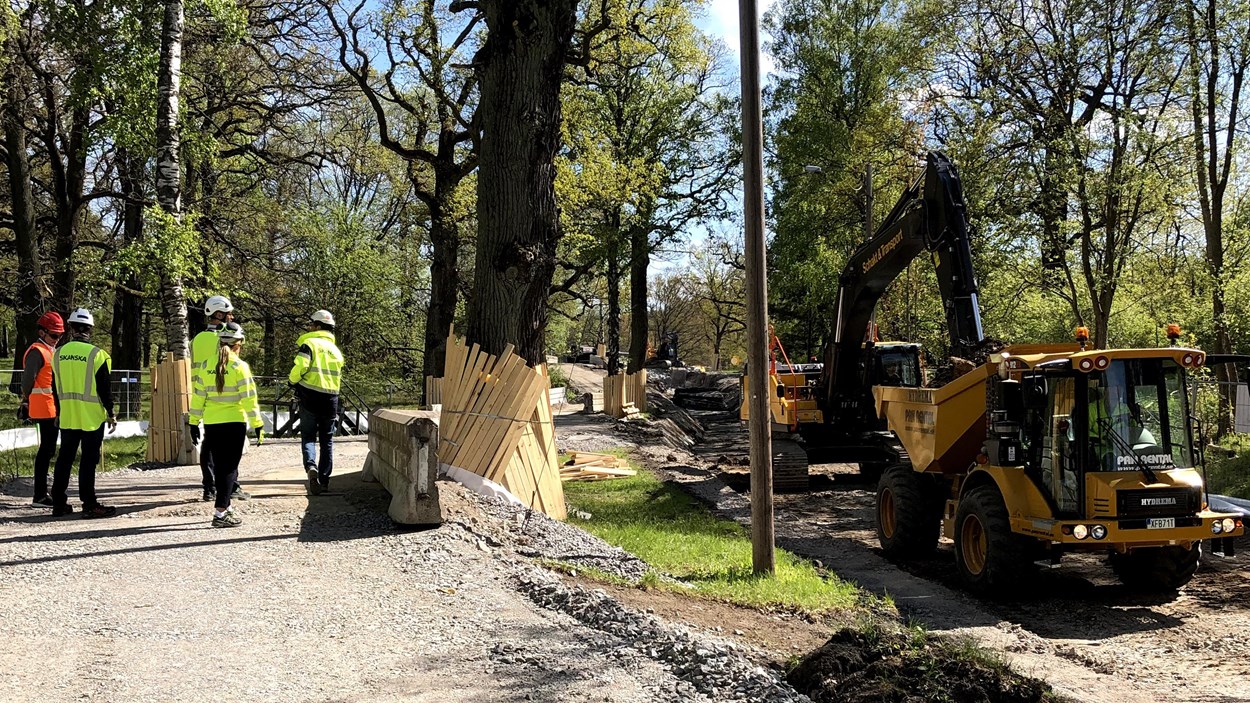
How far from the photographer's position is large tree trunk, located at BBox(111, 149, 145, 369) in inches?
707

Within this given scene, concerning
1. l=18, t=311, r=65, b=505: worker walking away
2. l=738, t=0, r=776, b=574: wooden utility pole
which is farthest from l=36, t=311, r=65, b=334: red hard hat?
l=738, t=0, r=776, b=574: wooden utility pole

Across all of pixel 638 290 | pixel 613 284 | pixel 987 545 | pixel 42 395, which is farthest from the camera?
pixel 638 290

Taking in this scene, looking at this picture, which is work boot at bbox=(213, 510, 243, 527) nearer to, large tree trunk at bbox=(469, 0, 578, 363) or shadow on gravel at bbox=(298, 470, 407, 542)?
shadow on gravel at bbox=(298, 470, 407, 542)

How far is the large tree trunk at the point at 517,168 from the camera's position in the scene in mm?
10617

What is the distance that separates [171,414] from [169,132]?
13.8ft

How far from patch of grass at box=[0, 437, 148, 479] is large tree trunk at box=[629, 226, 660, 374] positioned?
61.4 ft

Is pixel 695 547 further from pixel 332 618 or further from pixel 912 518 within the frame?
pixel 332 618

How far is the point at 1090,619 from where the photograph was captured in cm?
829

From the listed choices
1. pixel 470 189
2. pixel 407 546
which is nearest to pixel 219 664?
pixel 407 546

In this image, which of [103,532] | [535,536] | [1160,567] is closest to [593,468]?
[535,536]

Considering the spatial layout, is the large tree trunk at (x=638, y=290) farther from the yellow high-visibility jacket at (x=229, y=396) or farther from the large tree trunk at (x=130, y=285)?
the yellow high-visibility jacket at (x=229, y=396)

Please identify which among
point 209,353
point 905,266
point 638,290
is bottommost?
point 209,353

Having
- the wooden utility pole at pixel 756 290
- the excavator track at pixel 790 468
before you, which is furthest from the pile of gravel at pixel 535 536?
the excavator track at pixel 790 468

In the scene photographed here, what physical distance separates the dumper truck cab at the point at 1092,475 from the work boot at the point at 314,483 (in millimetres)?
6839
